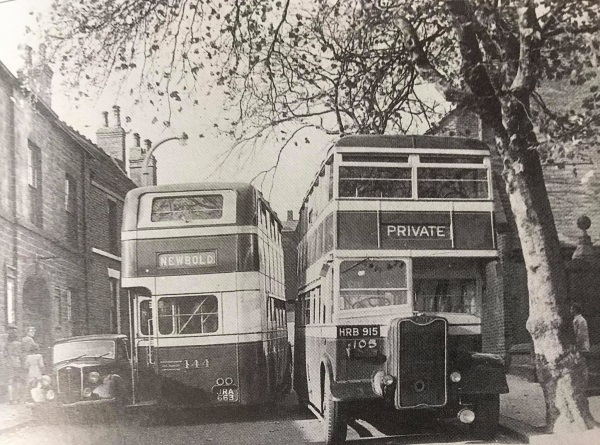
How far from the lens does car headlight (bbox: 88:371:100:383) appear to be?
5.16m

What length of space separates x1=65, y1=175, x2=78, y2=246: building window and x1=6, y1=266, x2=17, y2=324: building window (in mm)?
396

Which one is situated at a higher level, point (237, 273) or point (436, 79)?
point (436, 79)

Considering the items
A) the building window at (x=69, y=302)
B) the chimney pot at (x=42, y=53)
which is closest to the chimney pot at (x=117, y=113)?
the chimney pot at (x=42, y=53)

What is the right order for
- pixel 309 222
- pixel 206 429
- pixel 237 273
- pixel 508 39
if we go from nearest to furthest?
pixel 508 39, pixel 206 429, pixel 309 222, pixel 237 273

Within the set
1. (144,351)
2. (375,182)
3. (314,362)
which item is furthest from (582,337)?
(144,351)

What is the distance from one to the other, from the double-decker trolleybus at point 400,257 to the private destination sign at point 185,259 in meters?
0.92

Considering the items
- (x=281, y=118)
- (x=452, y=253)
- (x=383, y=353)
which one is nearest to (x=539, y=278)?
(x=452, y=253)

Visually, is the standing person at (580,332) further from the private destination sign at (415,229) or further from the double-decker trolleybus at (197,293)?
the double-decker trolleybus at (197,293)

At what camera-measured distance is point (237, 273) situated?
5730mm

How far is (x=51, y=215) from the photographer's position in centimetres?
531

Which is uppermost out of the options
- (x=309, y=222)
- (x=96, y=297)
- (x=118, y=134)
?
(x=118, y=134)

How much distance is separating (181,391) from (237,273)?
2.85ft

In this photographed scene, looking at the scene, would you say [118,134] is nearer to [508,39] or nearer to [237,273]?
[237,273]

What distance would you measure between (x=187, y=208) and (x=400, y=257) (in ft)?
4.51
